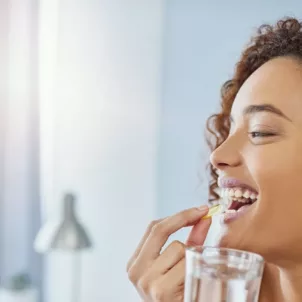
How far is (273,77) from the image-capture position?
0.92 metres

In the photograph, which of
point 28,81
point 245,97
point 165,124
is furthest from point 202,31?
point 245,97

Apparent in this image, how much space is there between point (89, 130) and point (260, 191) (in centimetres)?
109

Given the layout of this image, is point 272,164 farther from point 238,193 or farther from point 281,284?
point 281,284

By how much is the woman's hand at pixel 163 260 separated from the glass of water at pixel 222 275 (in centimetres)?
13

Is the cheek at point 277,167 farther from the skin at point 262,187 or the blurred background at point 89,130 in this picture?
the blurred background at point 89,130

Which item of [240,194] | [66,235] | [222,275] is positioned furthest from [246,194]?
[66,235]

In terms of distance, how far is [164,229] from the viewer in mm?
940

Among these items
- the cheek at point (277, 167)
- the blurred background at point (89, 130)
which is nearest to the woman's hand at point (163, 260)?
the cheek at point (277, 167)

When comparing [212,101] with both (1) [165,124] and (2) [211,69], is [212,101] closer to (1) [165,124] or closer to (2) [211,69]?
(2) [211,69]

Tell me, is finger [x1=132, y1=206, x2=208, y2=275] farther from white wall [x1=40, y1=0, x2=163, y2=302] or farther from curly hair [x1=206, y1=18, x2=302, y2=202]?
white wall [x1=40, y1=0, x2=163, y2=302]

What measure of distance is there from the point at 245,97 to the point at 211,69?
688mm

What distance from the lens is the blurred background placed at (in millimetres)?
1781

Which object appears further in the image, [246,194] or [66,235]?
[66,235]

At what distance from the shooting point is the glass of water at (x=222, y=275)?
706 mm
